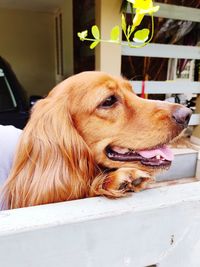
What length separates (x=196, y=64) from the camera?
357 centimetres

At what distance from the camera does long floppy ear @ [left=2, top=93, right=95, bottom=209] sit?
0.75 meters

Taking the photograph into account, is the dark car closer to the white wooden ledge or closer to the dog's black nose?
the dog's black nose

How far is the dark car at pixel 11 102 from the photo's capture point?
2168 millimetres

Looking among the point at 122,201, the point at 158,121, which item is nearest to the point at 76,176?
the point at 122,201

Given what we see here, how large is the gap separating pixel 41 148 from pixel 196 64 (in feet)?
10.7

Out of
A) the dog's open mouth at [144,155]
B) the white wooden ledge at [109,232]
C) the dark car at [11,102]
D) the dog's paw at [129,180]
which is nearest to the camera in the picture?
the white wooden ledge at [109,232]

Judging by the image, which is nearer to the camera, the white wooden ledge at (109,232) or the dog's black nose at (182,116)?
the white wooden ledge at (109,232)

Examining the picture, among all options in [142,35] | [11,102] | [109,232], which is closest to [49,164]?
[109,232]

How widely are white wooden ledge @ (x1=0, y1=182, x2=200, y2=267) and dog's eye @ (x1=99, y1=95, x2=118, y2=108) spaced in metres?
0.37

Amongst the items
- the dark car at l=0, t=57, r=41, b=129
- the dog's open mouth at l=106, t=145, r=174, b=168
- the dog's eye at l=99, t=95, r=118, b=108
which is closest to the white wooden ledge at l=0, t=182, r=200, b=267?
the dog's open mouth at l=106, t=145, r=174, b=168

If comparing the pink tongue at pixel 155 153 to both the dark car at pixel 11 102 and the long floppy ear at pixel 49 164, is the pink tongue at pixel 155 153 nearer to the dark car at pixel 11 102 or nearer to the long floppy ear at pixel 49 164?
the long floppy ear at pixel 49 164

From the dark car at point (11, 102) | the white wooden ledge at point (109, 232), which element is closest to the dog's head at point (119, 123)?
the white wooden ledge at point (109, 232)

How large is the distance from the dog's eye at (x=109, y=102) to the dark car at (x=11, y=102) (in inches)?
54.6

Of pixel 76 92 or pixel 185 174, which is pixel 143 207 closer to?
pixel 76 92
